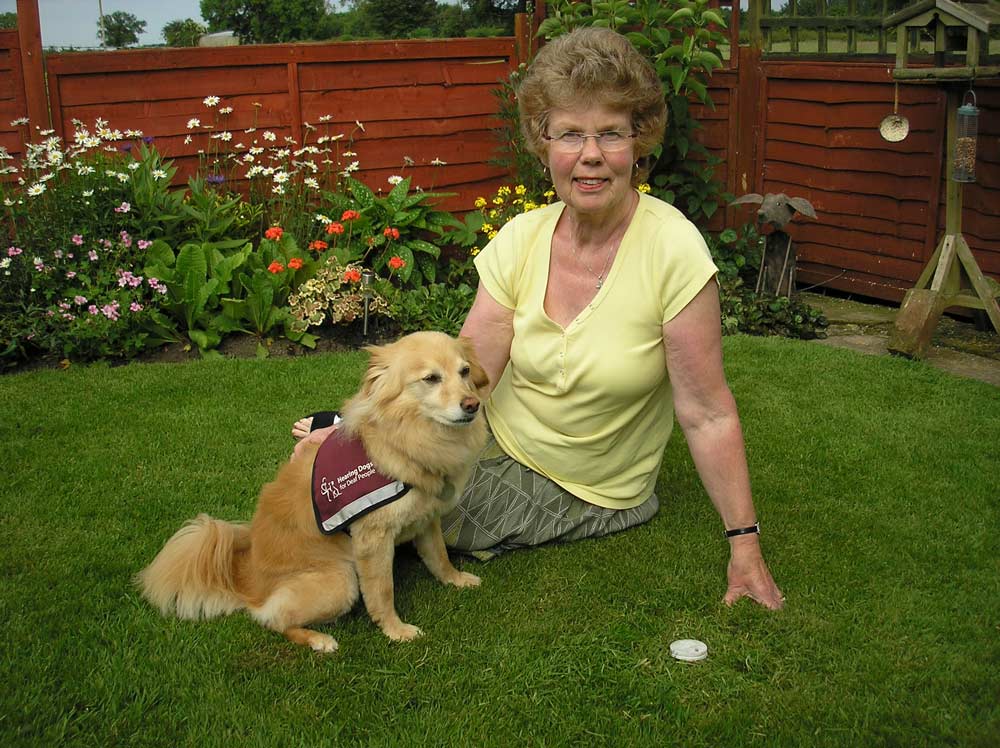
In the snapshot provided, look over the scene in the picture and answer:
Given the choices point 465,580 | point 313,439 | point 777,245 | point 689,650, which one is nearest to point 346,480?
point 313,439

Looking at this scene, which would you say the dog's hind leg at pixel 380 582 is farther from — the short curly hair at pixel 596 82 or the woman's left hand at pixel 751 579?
the short curly hair at pixel 596 82

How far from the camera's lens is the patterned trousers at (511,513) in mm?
3455

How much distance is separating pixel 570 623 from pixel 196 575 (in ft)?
3.96

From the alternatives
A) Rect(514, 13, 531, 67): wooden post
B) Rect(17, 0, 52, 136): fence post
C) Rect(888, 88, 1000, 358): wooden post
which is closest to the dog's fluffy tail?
Rect(888, 88, 1000, 358): wooden post

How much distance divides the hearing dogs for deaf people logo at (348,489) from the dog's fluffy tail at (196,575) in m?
0.38

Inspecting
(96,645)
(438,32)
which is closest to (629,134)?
(96,645)

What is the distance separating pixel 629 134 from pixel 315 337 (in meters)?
3.39

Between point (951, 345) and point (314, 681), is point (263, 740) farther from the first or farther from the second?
point (951, 345)

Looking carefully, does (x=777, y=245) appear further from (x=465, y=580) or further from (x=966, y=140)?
(x=465, y=580)

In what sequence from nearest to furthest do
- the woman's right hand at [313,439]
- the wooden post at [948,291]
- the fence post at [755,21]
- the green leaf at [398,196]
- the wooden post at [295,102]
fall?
1. the woman's right hand at [313,439]
2. the wooden post at [948,291]
3. the green leaf at [398,196]
4. the wooden post at [295,102]
5. the fence post at [755,21]

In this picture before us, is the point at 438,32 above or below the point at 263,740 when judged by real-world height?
above

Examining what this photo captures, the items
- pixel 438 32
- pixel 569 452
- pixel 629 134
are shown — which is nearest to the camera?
pixel 629 134

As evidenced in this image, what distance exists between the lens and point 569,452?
3.43 m

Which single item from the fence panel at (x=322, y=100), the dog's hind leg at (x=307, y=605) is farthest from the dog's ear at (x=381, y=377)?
the fence panel at (x=322, y=100)
